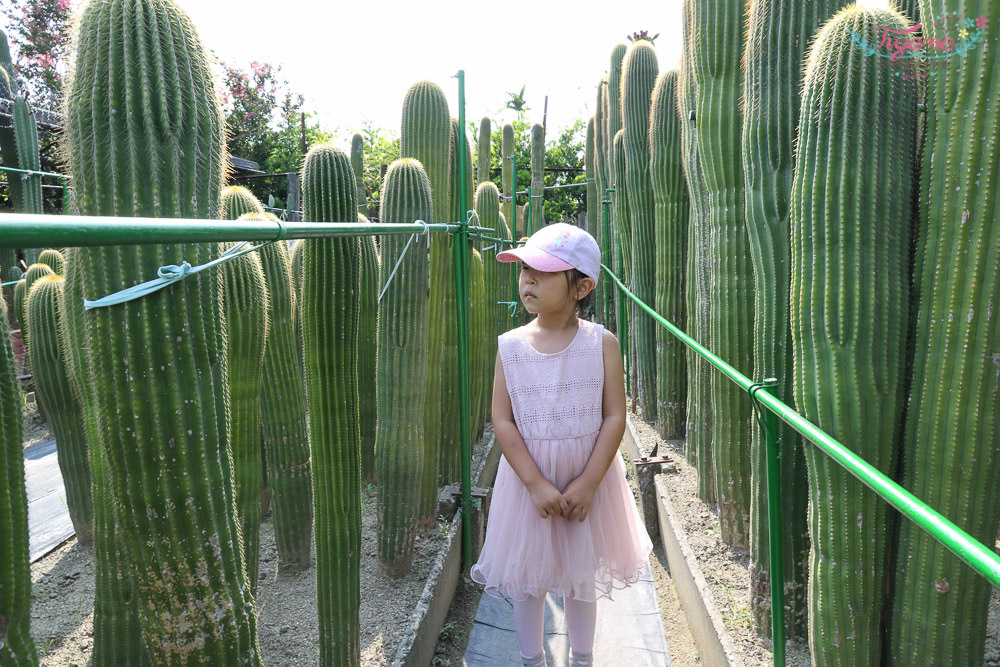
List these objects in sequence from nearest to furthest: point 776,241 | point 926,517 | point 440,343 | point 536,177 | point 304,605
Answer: point 926,517
point 776,241
point 304,605
point 440,343
point 536,177

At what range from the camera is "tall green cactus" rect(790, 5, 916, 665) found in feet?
7.43

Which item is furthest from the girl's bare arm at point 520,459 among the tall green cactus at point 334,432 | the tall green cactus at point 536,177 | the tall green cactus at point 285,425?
the tall green cactus at point 536,177

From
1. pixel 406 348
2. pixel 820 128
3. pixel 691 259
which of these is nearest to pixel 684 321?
pixel 691 259

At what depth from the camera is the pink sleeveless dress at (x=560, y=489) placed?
234 centimetres

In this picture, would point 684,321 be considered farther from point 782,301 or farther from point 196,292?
point 196,292

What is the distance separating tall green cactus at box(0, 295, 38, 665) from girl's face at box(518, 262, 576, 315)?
1490 millimetres

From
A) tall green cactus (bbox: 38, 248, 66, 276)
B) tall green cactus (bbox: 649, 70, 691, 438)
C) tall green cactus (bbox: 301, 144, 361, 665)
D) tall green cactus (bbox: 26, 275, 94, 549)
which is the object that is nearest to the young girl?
tall green cactus (bbox: 301, 144, 361, 665)

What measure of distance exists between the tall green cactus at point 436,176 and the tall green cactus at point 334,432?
5.55 feet

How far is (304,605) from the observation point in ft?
11.4

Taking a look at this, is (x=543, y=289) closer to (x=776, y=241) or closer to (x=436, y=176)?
(x=776, y=241)

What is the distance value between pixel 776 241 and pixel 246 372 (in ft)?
7.52

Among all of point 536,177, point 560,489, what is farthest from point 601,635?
point 536,177

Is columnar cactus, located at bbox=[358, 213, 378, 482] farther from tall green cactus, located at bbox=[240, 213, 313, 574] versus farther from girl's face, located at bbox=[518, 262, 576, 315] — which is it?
girl's face, located at bbox=[518, 262, 576, 315]

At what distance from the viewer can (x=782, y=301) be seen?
9.36ft
